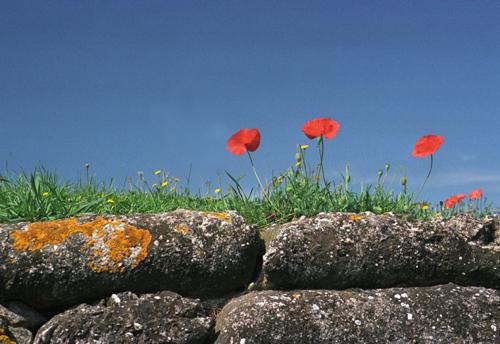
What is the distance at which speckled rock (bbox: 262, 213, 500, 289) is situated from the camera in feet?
12.8

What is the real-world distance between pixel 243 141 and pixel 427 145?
4.89 feet

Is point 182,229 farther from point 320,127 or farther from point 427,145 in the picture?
point 427,145

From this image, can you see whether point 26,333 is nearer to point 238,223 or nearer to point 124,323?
point 124,323

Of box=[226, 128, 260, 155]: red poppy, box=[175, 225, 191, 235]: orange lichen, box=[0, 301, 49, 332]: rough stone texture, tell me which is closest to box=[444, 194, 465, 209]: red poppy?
box=[226, 128, 260, 155]: red poppy

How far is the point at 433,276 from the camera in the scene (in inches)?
165

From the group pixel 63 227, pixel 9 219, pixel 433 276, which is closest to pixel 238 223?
pixel 63 227

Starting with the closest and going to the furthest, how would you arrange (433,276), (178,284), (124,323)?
(124,323)
(178,284)
(433,276)

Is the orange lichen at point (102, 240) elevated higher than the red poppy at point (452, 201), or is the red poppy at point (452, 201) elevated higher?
the red poppy at point (452, 201)

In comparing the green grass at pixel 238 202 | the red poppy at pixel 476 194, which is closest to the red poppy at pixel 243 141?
the green grass at pixel 238 202

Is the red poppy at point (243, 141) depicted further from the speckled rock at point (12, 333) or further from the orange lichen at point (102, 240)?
the speckled rock at point (12, 333)

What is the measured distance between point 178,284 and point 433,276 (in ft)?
5.76

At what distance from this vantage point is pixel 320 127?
15.4 ft

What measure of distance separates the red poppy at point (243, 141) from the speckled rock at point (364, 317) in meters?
1.22

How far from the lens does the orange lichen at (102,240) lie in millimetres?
3764
